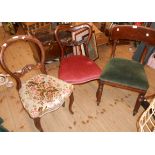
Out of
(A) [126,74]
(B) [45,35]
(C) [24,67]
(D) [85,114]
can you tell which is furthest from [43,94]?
(B) [45,35]

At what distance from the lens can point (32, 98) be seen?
5.58 ft

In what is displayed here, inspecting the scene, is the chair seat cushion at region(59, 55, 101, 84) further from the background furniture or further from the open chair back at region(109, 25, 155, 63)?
the background furniture

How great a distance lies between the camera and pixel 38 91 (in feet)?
5.77

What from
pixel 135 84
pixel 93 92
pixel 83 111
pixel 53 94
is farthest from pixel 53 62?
pixel 135 84

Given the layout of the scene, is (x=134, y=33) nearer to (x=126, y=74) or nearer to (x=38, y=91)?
(x=126, y=74)

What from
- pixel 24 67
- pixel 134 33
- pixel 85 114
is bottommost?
pixel 85 114

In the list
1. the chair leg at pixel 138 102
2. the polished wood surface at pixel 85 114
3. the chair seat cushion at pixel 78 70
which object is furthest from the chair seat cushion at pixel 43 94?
the chair leg at pixel 138 102

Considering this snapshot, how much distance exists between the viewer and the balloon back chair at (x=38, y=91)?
1.64 metres

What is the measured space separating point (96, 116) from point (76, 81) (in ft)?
1.85

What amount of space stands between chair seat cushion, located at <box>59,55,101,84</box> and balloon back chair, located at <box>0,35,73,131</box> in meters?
0.12

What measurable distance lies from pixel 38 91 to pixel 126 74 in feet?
3.11

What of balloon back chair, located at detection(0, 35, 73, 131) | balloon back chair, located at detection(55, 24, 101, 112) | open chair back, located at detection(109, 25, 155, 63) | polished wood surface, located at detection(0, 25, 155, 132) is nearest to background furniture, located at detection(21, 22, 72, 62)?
balloon back chair, located at detection(55, 24, 101, 112)

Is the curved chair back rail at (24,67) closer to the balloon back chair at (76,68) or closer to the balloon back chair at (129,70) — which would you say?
the balloon back chair at (76,68)
